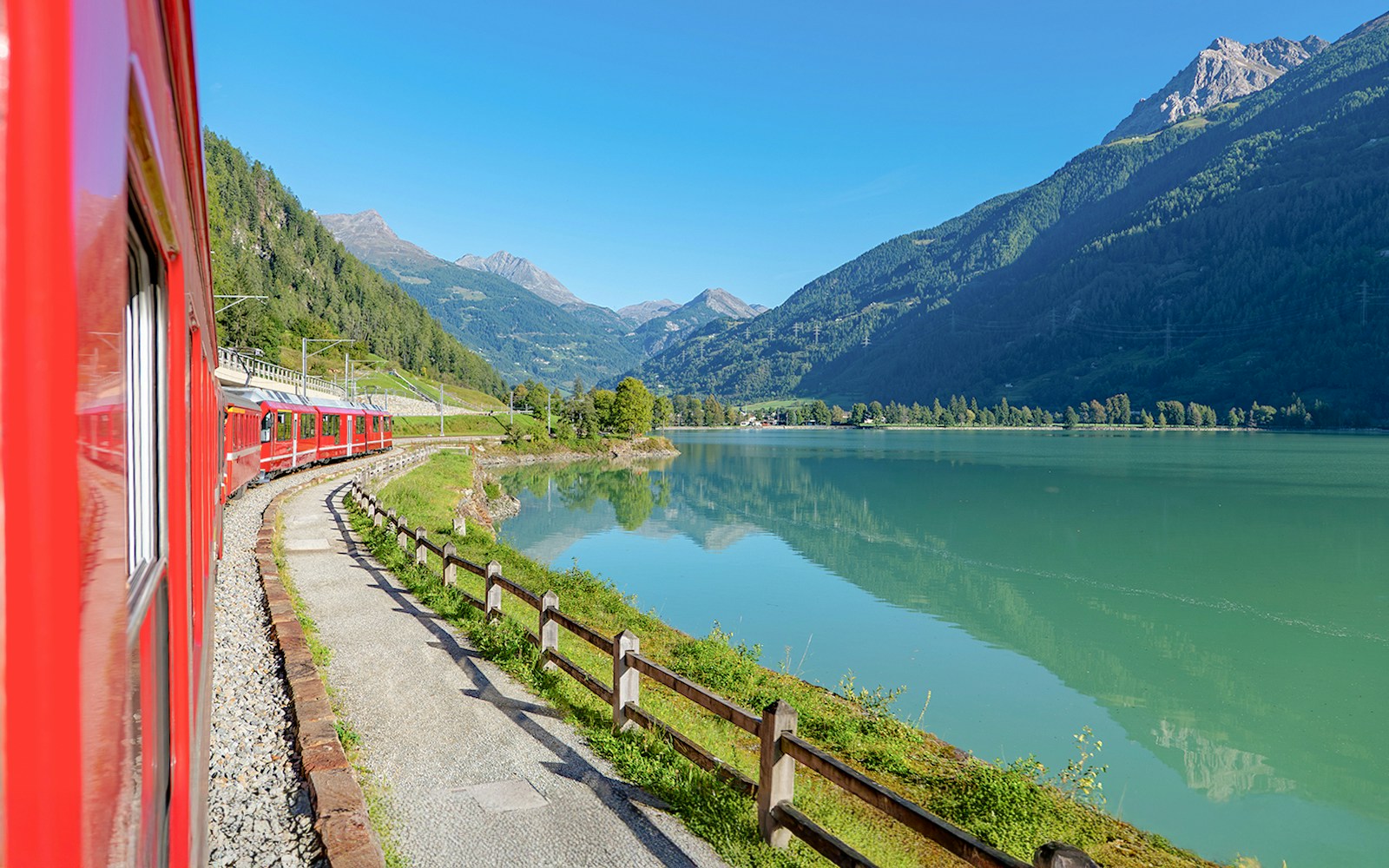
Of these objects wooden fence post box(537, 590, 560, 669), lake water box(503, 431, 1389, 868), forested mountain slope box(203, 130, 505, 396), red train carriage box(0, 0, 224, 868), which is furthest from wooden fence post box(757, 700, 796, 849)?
forested mountain slope box(203, 130, 505, 396)

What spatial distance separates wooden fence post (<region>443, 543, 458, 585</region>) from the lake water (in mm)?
7431

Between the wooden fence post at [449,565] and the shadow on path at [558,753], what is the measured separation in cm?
58

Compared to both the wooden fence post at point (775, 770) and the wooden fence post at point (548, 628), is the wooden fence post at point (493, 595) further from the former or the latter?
the wooden fence post at point (775, 770)

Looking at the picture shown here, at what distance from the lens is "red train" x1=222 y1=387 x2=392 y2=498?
2211cm

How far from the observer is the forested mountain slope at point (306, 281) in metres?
116

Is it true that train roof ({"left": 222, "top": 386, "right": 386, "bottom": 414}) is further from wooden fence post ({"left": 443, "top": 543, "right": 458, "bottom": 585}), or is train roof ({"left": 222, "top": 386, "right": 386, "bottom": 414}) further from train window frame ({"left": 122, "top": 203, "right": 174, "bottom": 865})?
train window frame ({"left": 122, "top": 203, "right": 174, "bottom": 865})

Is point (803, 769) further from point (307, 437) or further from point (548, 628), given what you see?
point (307, 437)

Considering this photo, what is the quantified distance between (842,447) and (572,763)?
339 feet

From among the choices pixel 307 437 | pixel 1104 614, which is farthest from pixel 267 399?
pixel 1104 614

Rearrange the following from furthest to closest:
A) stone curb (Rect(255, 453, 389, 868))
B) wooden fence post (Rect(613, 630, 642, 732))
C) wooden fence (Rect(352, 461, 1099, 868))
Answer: wooden fence post (Rect(613, 630, 642, 732)), stone curb (Rect(255, 453, 389, 868)), wooden fence (Rect(352, 461, 1099, 868))

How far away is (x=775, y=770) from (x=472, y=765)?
274 cm

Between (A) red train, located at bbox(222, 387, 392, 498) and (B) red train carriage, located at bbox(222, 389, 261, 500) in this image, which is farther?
(A) red train, located at bbox(222, 387, 392, 498)

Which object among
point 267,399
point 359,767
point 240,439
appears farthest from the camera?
point 267,399

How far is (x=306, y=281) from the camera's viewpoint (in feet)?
463
